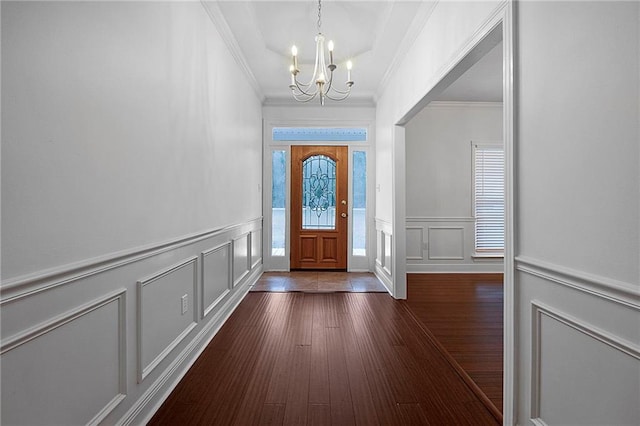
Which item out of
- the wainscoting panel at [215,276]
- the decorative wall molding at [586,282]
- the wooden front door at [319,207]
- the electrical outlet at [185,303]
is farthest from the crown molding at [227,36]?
the decorative wall molding at [586,282]

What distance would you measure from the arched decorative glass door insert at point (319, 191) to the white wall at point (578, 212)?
13.0ft

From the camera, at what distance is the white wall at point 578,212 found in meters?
1.00

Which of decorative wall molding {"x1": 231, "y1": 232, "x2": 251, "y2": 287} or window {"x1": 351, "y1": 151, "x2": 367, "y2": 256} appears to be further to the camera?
window {"x1": 351, "y1": 151, "x2": 367, "y2": 256}

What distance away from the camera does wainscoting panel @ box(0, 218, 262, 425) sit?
1.03 meters

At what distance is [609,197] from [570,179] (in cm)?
18

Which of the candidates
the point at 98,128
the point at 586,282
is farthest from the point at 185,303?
the point at 586,282

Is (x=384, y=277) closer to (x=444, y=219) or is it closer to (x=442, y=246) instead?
(x=442, y=246)

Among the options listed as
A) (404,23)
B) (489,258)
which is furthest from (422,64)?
(489,258)

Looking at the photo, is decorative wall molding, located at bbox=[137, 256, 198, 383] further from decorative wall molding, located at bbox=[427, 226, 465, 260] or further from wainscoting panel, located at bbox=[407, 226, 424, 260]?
decorative wall molding, located at bbox=[427, 226, 465, 260]

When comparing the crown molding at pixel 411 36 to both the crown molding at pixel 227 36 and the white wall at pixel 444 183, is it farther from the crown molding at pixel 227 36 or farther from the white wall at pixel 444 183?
the crown molding at pixel 227 36

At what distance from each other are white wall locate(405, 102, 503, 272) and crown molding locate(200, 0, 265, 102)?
269 cm

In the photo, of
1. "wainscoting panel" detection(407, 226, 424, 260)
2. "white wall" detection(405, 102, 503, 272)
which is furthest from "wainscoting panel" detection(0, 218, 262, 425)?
"white wall" detection(405, 102, 503, 272)

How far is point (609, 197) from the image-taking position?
106cm

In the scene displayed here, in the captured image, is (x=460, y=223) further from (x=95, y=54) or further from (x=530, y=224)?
(x=95, y=54)
